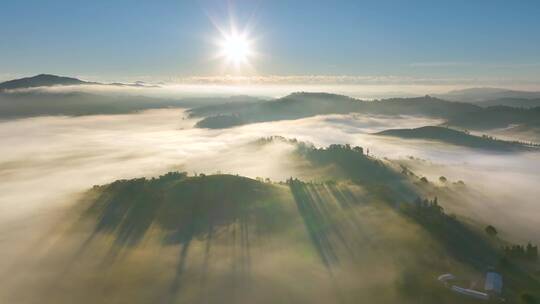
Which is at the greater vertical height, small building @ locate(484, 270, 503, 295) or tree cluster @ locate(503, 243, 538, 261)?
small building @ locate(484, 270, 503, 295)

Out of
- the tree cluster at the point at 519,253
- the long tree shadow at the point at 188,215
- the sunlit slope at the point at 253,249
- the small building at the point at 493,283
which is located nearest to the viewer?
the small building at the point at 493,283

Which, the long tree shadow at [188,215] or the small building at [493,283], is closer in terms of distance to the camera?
the small building at [493,283]

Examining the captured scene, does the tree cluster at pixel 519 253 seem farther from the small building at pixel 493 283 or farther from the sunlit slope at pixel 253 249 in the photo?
the small building at pixel 493 283

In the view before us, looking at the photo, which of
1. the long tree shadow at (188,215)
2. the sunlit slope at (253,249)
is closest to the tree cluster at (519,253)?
the sunlit slope at (253,249)

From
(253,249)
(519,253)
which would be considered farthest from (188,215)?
(519,253)

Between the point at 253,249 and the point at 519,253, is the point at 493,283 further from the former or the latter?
the point at 253,249

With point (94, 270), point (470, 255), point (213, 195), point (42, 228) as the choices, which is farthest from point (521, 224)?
point (42, 228)

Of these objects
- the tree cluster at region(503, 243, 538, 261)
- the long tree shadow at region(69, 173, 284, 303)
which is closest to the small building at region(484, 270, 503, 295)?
the tree cluster at region(503, 243, 538, 261)

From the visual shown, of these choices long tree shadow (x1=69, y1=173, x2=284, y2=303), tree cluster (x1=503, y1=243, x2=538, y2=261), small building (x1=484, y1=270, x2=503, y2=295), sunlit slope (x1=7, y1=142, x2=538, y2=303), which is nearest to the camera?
small building (x1=484, y1=270, x2=503, y2=295)

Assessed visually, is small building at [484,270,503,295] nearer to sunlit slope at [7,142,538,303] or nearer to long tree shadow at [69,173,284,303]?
sunlit slope at [7,142,538,303]

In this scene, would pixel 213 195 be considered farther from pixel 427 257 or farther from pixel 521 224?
pixel 521 224

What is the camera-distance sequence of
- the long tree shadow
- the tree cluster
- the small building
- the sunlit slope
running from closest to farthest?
the small building < the sunlit slope < the long tree shadow < the tree cluster
